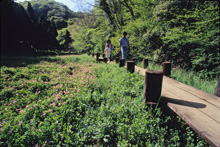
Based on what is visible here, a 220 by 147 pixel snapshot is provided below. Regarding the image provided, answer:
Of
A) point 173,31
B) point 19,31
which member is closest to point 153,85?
point 173,31

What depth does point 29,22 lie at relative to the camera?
29.4m

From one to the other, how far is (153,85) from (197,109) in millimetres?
814

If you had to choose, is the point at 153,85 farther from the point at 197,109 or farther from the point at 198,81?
the point at 198,81

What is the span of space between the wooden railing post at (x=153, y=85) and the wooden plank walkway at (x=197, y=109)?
0.71 ft

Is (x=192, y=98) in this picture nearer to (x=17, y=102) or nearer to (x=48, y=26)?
(x=17, y=102)

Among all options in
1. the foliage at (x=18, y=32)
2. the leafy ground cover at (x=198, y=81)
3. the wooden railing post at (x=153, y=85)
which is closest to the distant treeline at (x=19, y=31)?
the foliage at (x=18, y=32)

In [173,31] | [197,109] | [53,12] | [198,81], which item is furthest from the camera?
[53,12]

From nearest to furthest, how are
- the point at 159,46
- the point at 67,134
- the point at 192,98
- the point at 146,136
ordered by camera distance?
1. the point at 146,136
2. the point at 67,134
3. the point at 192,98
4. the point at 159,46

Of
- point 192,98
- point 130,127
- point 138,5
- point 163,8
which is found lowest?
point 130,127

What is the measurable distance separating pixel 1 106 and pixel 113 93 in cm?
339

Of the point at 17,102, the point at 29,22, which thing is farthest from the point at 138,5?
the point at 29,22

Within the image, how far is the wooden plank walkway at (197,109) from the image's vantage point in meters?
1.59

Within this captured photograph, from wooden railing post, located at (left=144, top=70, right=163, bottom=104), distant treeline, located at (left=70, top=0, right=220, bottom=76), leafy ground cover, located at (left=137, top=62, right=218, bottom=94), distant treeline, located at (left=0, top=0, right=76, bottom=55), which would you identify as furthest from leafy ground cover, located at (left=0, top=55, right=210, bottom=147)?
distant treeline, located at (left=0, top=0, right=76, bottom=55)

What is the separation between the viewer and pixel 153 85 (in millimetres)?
2408
